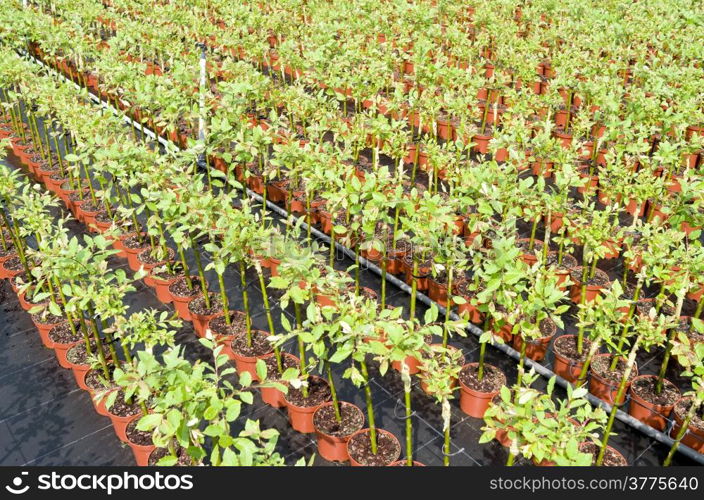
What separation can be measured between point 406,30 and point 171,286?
1043 cm

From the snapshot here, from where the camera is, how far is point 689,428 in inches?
252

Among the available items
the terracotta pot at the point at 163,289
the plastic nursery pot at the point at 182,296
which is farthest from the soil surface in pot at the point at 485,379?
the terracotta pot at the point at 163,289

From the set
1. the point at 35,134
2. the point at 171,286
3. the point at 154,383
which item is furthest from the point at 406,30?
the point at 154,383

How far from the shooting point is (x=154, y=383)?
464cm

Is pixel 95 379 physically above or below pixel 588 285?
below

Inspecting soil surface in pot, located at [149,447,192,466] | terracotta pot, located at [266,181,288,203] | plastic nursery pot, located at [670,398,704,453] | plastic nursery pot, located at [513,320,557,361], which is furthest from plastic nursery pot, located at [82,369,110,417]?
plastic nursery pot, located at [670,398,704,453]

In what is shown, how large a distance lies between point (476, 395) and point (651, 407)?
1.85 m

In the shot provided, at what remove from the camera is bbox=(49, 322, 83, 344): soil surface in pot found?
7832mm

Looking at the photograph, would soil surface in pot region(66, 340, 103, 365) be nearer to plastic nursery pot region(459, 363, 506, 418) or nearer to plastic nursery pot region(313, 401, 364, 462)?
plastic nursery pot region(313, 401, 364, 462)

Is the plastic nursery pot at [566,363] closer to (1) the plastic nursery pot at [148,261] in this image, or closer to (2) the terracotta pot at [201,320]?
(2) the terracotta pot at [201,320]

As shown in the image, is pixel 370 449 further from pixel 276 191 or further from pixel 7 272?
pixel 7 272

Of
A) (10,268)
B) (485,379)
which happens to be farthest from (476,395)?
(10,268)

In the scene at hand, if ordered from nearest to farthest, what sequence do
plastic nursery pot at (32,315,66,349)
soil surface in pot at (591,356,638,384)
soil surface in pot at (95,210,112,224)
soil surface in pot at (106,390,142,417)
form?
soil surface in pot at (106,390,142,417), soil surface in pot at (591,356,638,384), plastic nursery pot at (32,315,66,349), soil surface in pot at (95,210,112,224)

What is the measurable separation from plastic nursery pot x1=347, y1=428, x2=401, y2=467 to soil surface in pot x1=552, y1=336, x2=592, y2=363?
245 cm
